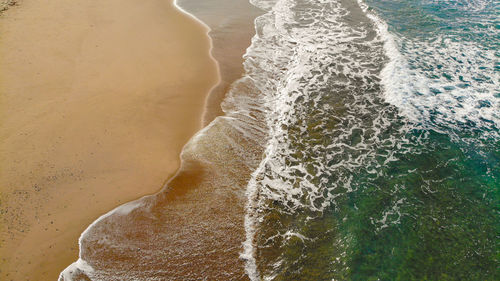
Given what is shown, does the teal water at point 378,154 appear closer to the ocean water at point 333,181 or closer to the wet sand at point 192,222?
the ocean water at point 333,181

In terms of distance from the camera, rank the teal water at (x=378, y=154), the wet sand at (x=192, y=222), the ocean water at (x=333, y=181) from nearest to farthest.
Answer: the wet sand at (x=192, y=222) → the ocean water at (x=333, y=181) → the teal water at (x=378, y=154)

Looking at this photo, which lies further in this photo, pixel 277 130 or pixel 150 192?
pixel 277 130

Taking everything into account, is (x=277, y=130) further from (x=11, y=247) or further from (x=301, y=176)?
(x=11, y=247)

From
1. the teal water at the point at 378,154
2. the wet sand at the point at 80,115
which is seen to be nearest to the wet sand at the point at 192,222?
the wet sand at the point at 80,115

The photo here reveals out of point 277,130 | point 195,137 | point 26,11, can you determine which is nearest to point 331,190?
point 277,130

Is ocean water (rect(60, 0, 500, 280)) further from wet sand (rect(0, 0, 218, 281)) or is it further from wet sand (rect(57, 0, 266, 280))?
wet sand (rect(0, 0, 218, 281))

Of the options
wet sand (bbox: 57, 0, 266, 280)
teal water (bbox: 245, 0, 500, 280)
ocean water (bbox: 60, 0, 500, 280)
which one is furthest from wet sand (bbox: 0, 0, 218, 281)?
teal water (bbox: 245, 0, 500, 280)
